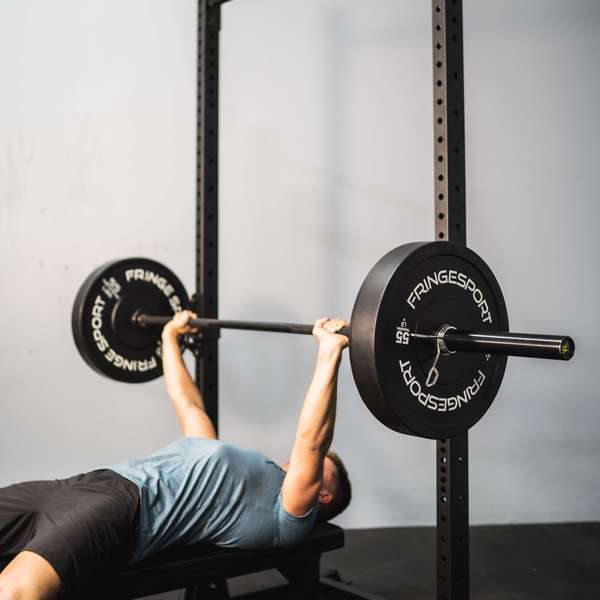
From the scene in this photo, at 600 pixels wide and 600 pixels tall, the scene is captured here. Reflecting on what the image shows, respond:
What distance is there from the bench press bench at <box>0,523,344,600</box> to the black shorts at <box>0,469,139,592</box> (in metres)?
0.05

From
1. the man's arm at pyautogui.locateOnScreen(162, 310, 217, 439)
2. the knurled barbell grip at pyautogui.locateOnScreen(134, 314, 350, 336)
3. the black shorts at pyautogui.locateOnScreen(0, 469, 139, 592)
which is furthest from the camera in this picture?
the man's arm at pyautogui.locateOnScreen(162, 310, 217, 439)

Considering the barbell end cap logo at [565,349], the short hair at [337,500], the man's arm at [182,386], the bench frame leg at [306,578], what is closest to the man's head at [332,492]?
the short hair at [337,500]

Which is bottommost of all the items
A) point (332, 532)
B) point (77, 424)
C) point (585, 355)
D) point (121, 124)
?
point (332, 532)

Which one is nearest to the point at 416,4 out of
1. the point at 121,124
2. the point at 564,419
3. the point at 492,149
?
the point at 492,149

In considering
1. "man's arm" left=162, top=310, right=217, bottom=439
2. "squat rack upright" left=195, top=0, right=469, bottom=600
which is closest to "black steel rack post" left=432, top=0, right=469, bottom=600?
"squat rack upright" left=195, top=0, right=469, bottom=600

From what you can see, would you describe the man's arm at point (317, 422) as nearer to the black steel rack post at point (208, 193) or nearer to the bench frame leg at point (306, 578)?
the bench frame leg at point (306, 578)

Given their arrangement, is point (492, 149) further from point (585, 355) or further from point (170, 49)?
point (170, 49)

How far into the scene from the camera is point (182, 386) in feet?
7.92

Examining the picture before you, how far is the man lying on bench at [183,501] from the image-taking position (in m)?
1.66

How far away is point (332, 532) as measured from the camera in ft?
6.65

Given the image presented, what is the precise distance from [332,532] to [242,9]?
232cm

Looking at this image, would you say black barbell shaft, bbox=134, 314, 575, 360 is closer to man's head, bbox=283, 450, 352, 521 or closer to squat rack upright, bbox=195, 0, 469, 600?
squat rack upright, bbox=195, 0, 469, 600

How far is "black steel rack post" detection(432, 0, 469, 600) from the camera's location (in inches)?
67.4

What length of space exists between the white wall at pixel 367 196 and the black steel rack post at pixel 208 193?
0.55 metres
